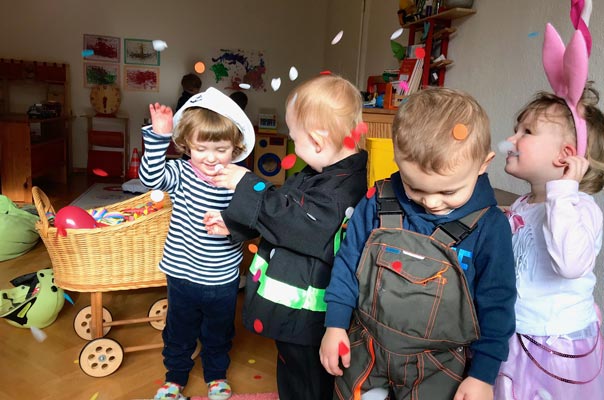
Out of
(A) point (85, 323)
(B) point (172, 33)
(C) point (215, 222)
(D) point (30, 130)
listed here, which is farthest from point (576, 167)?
(B) point (172, 33)

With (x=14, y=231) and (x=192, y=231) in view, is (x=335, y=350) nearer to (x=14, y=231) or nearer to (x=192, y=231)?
(x=192, y=231)

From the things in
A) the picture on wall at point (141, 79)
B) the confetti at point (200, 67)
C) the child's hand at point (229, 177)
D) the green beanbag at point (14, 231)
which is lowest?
the green beanbag at point (14, 231)

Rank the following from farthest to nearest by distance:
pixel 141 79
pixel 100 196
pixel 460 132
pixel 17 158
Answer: pixel 141 79, pixel 100 196, pixel 17 158, pixel 460 132

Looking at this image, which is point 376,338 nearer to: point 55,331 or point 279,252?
point 279,252

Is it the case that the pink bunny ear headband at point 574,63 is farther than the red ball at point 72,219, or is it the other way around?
the red ball at point 72,219

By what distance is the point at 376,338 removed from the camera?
94 centimetres

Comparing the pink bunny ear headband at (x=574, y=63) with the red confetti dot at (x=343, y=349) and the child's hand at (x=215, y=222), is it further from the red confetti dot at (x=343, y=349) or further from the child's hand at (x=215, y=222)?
the child's hand at (x=215, y=222)

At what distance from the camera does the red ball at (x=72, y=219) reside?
6.08 feet

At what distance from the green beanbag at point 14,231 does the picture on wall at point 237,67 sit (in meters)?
3.44

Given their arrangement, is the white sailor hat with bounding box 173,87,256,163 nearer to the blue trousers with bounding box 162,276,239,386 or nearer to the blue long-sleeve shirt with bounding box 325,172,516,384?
the blue trousers with bounding box 162,276,239,386

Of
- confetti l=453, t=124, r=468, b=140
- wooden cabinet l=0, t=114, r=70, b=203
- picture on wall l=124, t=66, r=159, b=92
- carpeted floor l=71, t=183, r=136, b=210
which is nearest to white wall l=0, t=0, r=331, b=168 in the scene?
picture on wall l=124, t=66, r=159, b=92

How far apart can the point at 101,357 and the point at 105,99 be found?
4.51m

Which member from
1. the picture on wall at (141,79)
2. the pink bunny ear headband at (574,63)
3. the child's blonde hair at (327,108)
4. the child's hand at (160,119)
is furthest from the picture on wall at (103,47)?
the pink bunny ear headband at (574,63)

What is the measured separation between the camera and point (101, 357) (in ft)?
6.12
